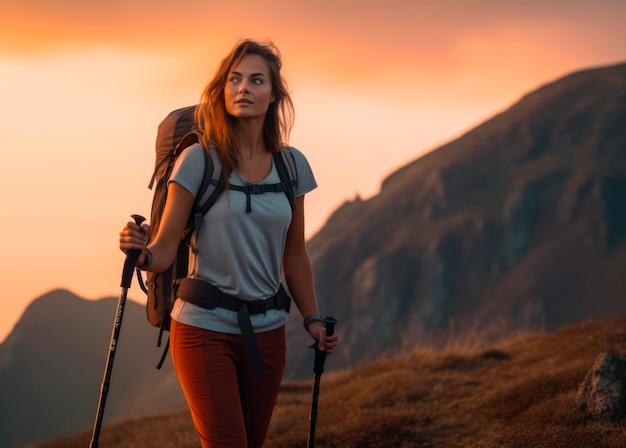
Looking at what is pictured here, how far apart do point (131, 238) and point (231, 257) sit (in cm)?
52

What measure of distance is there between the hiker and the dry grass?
4.74 metres

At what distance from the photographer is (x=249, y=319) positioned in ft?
16.2

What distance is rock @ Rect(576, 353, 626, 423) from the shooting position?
30.1 feet

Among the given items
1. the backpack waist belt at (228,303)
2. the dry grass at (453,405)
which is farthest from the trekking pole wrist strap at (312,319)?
the dry grass at (453,405)

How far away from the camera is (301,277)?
5.58 meters

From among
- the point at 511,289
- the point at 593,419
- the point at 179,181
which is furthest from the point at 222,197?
the point at 511,289

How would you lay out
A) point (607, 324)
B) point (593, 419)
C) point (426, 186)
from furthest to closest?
point (426, 186)
point (607, 324)
point (593, 419)

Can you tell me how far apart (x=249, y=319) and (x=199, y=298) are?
11.0 inches

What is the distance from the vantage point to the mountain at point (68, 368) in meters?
148

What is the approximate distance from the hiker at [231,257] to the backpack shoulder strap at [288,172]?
0.04 meters

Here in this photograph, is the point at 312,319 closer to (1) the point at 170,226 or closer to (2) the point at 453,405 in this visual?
(1) the point at 170,226

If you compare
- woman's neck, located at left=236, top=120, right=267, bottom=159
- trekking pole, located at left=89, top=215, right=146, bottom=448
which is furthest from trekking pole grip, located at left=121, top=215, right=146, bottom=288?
woman's neck, located at left=236, top=120, right=267, bottom=159

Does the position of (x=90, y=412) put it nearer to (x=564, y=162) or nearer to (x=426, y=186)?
(x=426, y=186)

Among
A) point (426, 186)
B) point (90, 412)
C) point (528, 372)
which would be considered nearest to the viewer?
point (528, 372)
